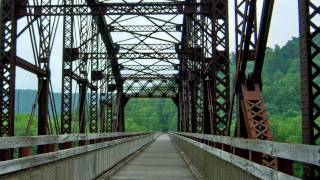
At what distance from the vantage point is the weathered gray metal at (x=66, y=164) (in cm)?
620

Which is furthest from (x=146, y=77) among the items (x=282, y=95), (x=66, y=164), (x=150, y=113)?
(x=150, y=113)

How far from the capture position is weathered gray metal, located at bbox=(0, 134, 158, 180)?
20.3 feet

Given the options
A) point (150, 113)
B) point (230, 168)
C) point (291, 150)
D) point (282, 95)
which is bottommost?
point (230, 168)

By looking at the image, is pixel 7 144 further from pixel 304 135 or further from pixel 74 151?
pixel 74 151

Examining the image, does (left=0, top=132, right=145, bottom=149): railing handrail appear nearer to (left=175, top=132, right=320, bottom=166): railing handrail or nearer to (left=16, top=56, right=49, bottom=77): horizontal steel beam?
(left=175, top=132, right=320, bottom=166): railing handrail

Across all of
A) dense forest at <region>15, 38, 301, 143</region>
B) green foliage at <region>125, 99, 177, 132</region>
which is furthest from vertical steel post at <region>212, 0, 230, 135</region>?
green foliage at <region>125, 99, 177, 132</region>

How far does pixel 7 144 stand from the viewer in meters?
5.89

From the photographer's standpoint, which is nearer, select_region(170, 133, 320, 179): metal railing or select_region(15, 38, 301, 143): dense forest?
select_region(170, 133, 320, 179): metal railing

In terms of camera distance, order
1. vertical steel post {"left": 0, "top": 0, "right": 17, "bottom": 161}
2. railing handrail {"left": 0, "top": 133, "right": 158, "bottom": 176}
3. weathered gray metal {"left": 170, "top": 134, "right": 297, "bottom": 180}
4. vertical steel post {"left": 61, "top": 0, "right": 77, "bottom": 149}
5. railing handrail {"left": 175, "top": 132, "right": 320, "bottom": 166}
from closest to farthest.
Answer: railing handrail {"left": 175, "top": 132, "right": 320, "bottom": 166}, weathered gray metal {"left": 170, "top": 134, "right": 297, "bottom": 180}, railing handrail {"left": 0, "top": 133, "right": 158, "bottom": 176}, vertical steel post {"left": 0, "top": 0, "right": 17, "bottom": 161}, vertical steel post {"left": 61, "top": 0, "right": 77, "bottom": 149}

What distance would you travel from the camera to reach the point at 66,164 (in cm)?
909

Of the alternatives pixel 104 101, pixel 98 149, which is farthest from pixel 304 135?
pixel 104 101

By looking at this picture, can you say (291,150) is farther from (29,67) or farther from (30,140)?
(29,67)

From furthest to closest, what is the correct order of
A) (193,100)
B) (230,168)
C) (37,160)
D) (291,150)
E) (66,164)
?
(193,100)
(66,164)
(230,168)
(37,160)
(291,150)

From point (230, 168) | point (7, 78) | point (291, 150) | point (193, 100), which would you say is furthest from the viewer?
point (193, 100)
